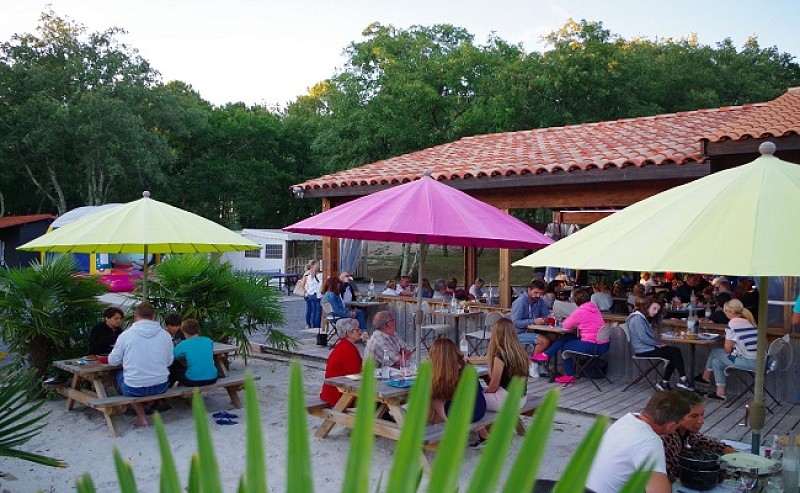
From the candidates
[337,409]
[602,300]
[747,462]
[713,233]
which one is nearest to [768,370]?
[602,300]

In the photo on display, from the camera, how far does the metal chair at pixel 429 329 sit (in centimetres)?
1091

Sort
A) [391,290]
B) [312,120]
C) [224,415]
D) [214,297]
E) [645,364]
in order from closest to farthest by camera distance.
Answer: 1. [224,415]
2. [645,364]
3. [214,297]
4. [391,290]
5. [312,120]

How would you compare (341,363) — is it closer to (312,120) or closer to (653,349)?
(653,349)

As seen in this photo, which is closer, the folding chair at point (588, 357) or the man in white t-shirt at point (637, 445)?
the man in white t-shirt at point (637, 445)

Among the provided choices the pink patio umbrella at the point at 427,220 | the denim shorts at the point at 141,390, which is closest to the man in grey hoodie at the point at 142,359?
the denim shorts at the point at 141,390

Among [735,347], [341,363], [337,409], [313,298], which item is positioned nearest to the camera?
[337,409]

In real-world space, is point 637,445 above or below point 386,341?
below

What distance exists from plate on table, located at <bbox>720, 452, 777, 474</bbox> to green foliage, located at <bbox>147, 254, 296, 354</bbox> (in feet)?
22.0

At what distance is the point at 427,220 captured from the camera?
19.4ft

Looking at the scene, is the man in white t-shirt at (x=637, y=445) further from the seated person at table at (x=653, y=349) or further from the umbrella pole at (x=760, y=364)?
the seated person at table at (x=653, y=349)

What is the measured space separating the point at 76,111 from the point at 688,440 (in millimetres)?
28675

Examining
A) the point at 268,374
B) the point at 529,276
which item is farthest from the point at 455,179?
the point at 529,276

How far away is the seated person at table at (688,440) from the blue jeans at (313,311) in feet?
32.1

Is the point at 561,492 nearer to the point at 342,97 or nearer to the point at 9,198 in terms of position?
the point at 342,97
